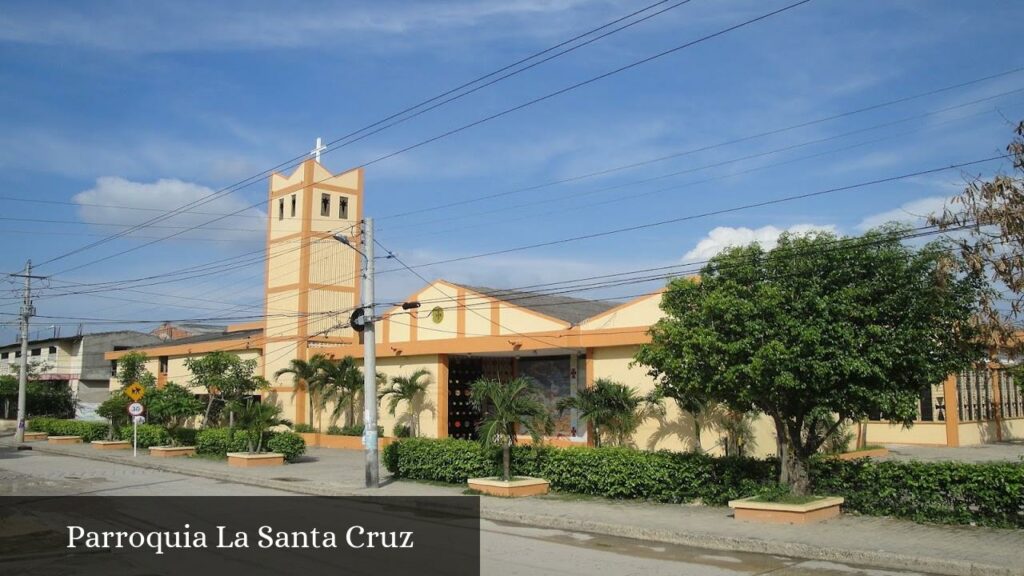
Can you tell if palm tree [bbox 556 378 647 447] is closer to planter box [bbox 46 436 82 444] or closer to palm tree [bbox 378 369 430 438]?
palm tree [bbox 378 369 430 438]

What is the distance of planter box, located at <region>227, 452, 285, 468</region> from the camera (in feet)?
87.1

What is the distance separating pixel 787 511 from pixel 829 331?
10.1 ft

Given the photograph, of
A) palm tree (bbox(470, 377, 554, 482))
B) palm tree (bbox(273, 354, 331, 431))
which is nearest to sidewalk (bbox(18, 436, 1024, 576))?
palm tree (bbox(470, 377, 554, 482))

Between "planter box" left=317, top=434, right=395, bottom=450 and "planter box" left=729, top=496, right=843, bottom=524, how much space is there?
2045cm

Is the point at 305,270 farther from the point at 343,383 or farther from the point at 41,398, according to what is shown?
the point at 41,398

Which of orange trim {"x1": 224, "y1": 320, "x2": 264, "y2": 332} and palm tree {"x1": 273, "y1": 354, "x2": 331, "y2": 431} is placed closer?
palm tree {"x1": 273, "y1": 354, "x2": 331, "y2": 431}

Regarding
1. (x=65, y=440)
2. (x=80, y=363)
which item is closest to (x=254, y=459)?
(x=65, y=440)

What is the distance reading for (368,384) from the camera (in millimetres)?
21266

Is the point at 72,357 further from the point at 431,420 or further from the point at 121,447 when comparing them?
the point at 431,420

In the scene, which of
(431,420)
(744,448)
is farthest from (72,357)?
(744,448)

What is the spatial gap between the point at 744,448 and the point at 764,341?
9.12m

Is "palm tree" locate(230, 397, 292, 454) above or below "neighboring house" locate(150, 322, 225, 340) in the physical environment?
below

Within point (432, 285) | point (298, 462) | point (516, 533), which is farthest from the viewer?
point (432, 285)

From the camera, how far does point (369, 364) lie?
834 inches
